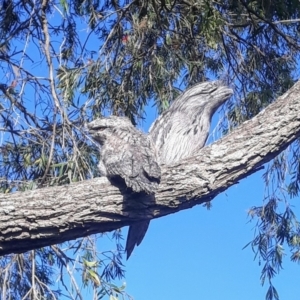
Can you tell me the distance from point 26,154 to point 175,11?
1.24m

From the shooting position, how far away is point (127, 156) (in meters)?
2.32

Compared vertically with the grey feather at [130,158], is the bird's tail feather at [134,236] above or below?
above

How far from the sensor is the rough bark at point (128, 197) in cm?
229

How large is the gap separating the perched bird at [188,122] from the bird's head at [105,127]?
2.59 ft

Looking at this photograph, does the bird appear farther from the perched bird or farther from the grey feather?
the perched bird

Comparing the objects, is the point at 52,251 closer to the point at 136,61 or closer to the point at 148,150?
the point at 136,61

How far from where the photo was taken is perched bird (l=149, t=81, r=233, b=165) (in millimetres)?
3508

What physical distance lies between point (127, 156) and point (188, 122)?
128cm

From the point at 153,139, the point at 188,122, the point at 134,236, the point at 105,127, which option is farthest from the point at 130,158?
the point at 188,122

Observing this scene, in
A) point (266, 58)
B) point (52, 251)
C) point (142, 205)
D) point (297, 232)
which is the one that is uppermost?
point (266, 58)

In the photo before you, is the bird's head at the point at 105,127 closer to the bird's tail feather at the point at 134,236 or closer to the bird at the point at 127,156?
the bird at the point at 127,156

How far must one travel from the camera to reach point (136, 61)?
457 cm

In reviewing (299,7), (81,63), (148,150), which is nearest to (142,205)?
(148,150)

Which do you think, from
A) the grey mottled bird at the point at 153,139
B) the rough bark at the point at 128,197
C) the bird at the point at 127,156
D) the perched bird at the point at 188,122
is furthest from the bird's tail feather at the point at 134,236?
the rough bark at the point at 128,197
